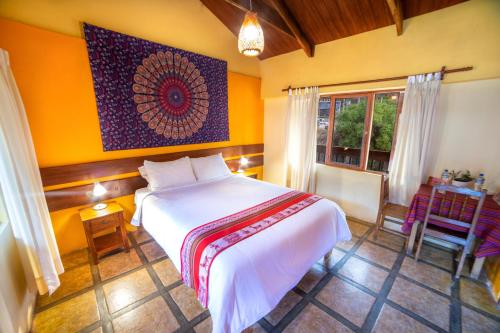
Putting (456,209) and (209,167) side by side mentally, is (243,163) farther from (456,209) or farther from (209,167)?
(456,209)

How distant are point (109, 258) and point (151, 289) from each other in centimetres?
77

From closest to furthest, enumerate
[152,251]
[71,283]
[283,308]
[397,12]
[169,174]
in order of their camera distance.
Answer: [283,308]
[71,283]
[397,12]
[152,251]
[169,174]

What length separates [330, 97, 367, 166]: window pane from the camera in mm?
3051

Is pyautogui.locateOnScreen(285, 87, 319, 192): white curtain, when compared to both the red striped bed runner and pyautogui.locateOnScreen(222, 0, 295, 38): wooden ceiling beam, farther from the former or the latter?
the red striped bed runner

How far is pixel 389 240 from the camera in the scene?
2.56m

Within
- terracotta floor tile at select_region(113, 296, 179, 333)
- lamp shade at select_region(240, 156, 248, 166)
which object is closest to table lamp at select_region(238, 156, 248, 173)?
lamp shade at select_region(240, 156, 248, 166)

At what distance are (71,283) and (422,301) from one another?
308cm

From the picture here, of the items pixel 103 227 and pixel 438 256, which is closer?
pixel 103 227

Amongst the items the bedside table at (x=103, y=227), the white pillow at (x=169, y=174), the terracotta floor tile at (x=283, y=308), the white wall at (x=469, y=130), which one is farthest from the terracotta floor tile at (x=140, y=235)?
the white wall at (x=469, y=130)

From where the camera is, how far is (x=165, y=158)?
283 centimetres

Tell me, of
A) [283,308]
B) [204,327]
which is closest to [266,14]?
[283,308]

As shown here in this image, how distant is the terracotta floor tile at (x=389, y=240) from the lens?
2446 mm

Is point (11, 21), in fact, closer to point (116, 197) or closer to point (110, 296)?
point (116, 197)

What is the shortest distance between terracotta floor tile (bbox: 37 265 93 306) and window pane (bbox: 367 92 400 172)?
3.69 m
